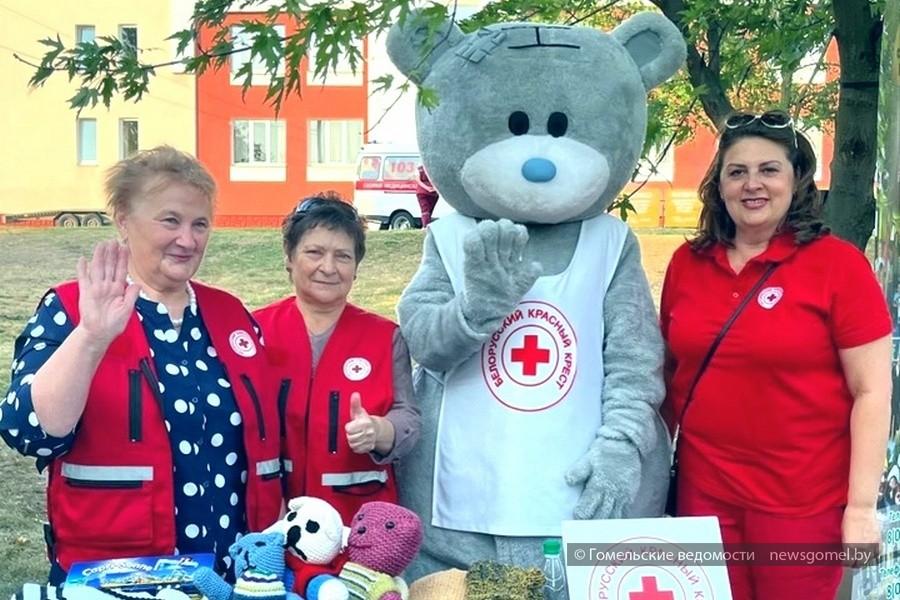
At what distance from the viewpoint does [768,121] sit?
313 centimetres

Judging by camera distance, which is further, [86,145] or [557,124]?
[86,145]

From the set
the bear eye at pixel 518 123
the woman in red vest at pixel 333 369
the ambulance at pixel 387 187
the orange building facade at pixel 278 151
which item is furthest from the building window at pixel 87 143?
the bear eye at pixel 518 123

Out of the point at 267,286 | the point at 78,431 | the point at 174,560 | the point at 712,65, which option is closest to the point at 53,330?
the point at 78,431

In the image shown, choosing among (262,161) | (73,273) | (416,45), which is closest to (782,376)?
(416,45)

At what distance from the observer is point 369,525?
2.72 meters

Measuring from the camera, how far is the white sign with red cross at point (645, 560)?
2723 millimetres

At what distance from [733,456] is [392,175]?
2053 centimetres

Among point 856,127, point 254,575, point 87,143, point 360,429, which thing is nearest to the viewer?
point 254,575

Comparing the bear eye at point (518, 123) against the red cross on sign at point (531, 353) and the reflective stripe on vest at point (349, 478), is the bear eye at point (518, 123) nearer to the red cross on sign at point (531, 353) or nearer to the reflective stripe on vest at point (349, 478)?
the red cross on sign at point (531, 353)

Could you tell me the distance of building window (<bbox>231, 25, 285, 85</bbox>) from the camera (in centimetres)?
279

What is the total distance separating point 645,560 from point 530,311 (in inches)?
29.8

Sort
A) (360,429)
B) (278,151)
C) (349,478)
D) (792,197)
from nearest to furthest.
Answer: (360,429) → (792,197) → (349,478) → (278,151)

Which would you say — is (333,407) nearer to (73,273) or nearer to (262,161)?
(73,273)

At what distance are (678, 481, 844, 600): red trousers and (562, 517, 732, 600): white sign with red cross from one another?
0.91 feet
